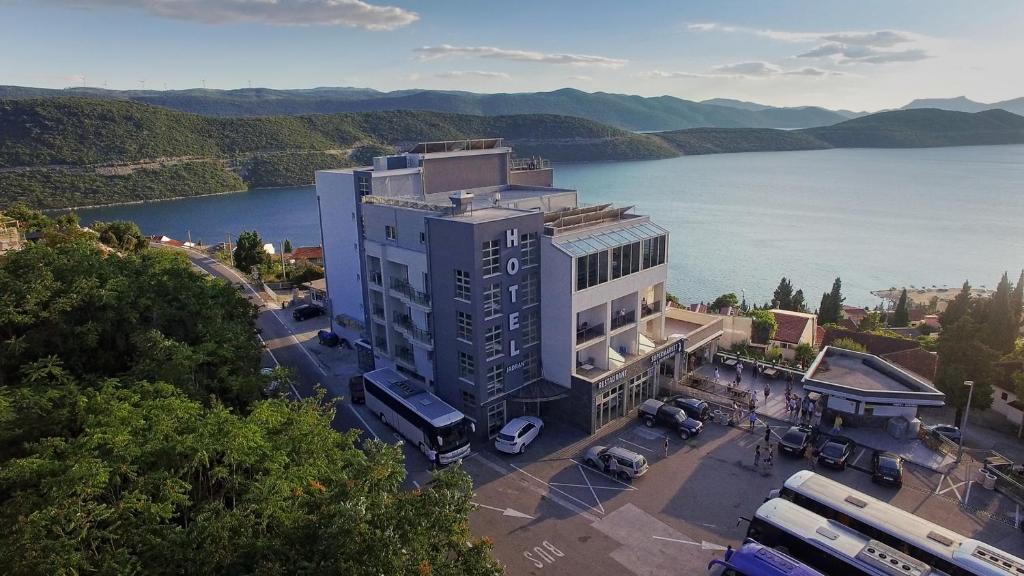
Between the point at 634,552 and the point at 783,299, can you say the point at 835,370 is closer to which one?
the point at 634,552

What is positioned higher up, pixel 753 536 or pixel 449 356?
pixel 449 356

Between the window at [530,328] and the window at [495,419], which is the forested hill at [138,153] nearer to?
the window at [495,419]

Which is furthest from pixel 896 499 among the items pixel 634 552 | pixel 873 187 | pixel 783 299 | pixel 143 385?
pixel 873 187

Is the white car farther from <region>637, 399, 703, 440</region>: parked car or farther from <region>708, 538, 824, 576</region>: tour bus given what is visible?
<region>708, 538, 824, 576</region>: tour bus

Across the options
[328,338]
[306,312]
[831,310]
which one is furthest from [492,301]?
[831,310]

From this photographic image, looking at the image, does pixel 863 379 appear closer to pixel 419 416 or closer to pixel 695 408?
pixel 695 408

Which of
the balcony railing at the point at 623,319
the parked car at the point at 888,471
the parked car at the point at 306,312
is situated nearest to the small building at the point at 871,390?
the parked car at the point at 888,471
